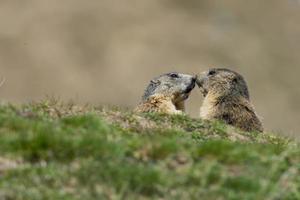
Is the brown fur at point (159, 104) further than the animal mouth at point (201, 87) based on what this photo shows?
No

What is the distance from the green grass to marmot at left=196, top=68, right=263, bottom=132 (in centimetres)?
719

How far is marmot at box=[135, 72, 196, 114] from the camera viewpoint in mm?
20297

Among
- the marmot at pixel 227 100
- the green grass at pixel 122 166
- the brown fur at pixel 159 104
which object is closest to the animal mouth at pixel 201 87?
the marmot at pixel 227 100

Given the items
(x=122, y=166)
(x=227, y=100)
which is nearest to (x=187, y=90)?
(x=227, y=100)

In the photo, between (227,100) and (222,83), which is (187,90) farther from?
(227,100)

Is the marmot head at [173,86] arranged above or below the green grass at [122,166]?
above

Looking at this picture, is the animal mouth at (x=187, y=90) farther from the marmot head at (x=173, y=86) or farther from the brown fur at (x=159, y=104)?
the brown fur at (x=159, y=104)

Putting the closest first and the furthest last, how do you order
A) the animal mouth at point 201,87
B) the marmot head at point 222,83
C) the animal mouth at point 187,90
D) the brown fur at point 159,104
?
the marmot head at point 222,83 → the brown fur at point 159,104 → the animal mouth at point 201,87 → the animal mouth at point 187,90

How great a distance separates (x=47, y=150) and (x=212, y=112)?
30.9ft

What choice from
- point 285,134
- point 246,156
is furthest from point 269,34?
point 246,156

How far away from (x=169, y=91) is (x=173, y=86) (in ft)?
0.68

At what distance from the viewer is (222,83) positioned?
64.7ft

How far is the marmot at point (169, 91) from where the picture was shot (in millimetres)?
20297

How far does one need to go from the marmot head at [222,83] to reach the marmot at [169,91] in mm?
414
